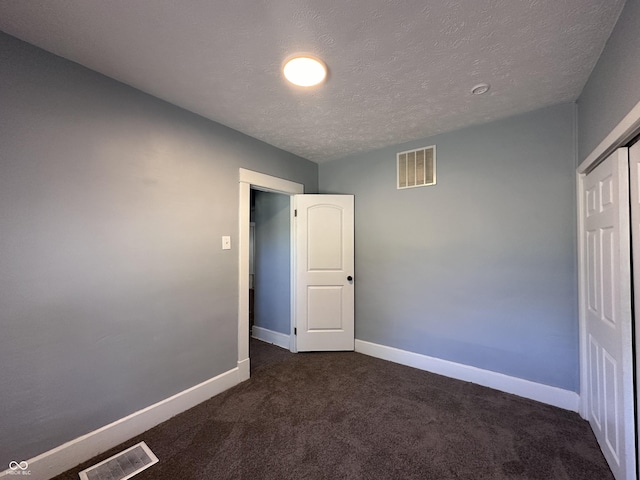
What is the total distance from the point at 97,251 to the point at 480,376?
10.9 ft

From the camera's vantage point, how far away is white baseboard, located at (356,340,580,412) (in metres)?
2.15

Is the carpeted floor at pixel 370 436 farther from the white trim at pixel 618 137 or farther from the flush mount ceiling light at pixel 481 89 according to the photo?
the flush mount ceiling light at pixel 481 89

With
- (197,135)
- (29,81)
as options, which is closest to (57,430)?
(29,81)

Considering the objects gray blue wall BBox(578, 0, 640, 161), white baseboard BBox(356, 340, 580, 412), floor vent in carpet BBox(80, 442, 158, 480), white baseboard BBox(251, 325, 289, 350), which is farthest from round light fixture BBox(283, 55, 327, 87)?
white baseboard BBox(251, 325, 289, 350)

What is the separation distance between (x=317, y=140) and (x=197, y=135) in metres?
1.20

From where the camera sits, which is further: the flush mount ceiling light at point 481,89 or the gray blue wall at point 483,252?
the gray blue wall at point 483,252

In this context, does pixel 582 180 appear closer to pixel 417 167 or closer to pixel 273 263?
pixel 417 167

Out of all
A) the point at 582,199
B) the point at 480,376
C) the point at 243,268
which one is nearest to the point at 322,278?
the point at 243,268

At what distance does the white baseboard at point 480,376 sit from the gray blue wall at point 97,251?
1.82 meters

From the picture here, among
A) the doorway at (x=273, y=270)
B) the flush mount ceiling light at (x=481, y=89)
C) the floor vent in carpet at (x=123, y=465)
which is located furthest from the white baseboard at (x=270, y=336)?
the flush mount ceiling light at (x=481, y=89)

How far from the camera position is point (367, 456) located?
168 centimetres

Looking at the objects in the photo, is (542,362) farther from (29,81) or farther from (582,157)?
(29,81)

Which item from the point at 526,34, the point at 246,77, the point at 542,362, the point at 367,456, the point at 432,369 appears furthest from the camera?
the point at 432,369

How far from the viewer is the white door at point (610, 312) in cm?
138
